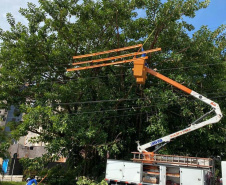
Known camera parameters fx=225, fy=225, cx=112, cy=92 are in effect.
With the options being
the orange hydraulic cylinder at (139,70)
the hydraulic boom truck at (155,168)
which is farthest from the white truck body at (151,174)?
the orange hydraulic cylinder at (139,70)

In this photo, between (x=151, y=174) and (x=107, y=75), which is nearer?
(x=151, y=174)

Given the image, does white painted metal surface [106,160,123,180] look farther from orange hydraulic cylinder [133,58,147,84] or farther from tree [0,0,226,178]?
orange hydraulic cylinder [133,58,147,84]

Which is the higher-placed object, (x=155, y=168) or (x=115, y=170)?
(x=155, y=168)

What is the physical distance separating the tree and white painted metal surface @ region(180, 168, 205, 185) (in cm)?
278

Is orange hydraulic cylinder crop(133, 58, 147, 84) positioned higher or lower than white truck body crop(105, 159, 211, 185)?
higher

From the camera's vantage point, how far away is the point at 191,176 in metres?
10.1

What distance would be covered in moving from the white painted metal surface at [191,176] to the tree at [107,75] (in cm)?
278

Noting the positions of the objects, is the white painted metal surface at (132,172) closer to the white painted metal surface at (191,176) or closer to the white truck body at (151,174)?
the white truck body at (151,174)

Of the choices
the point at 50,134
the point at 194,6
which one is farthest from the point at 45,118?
the point at 194,6

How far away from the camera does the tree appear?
1308cm

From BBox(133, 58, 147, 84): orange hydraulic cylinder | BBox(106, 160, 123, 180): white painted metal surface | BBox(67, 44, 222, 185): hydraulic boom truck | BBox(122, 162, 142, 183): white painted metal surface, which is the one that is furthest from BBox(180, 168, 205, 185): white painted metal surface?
BBox(133, 58, 147, 84): orange hydraulic cylinder

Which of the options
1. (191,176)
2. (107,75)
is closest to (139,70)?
(107,75)

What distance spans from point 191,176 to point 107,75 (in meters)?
7.79

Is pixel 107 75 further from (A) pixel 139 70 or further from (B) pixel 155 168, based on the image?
(B) pixel 155 168
